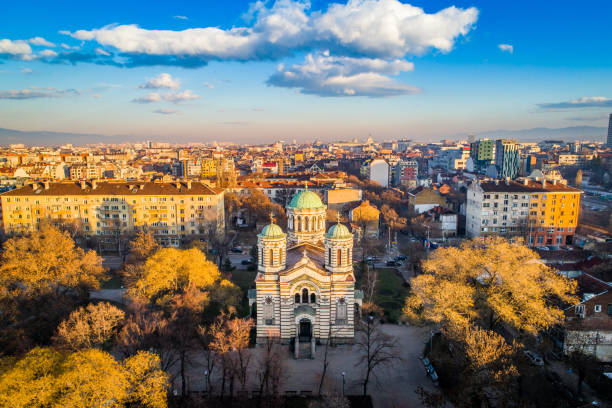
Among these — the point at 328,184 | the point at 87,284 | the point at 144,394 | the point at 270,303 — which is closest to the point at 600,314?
the point at 270,303

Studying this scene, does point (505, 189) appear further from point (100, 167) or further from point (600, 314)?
point (100, 167)

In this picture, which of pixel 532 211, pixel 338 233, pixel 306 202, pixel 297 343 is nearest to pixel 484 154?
pixel 532 211

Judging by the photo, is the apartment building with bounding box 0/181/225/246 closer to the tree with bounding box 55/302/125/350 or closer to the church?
the church

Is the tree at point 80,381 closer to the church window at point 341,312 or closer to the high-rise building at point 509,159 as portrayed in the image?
the church window at point 341,312

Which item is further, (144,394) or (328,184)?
(328,184)

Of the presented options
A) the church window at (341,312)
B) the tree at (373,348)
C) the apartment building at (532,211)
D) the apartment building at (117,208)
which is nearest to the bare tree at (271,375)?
the tree at (373,348)

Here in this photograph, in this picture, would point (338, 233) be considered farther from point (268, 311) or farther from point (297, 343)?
point (297, 343)

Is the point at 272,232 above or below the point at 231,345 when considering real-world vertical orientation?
above
